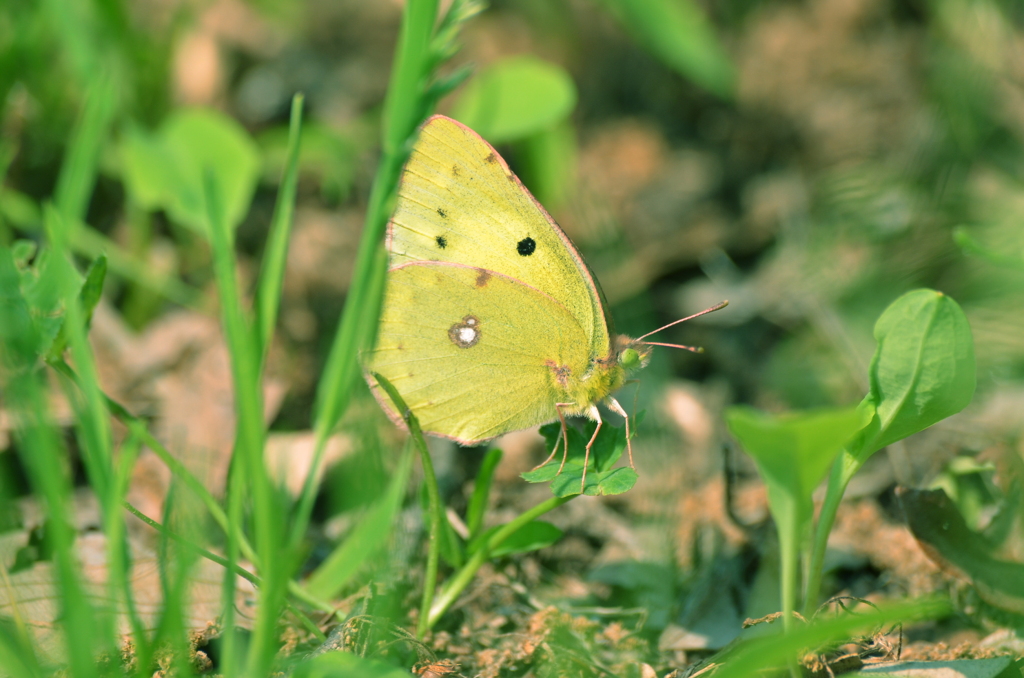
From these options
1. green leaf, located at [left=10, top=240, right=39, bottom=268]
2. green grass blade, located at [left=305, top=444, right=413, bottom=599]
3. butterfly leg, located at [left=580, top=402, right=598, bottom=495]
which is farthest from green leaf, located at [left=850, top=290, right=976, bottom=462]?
green leaf, located at [left=10, top=240, right=39, bottom=268]

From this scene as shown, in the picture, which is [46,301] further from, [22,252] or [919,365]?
[919,365]

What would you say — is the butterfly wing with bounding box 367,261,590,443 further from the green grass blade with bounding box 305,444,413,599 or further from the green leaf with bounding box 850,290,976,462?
the green leaf with bounding box 850,290,976,462

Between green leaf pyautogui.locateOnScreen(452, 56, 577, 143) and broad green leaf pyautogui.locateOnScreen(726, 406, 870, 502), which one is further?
green leaf pyautogui.locateOnScreen(452, 56, 577, 143)

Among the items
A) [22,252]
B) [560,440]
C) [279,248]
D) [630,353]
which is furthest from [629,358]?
[22,252]

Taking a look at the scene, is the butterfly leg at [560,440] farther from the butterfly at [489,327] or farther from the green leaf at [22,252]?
the green leaf at [22,252]

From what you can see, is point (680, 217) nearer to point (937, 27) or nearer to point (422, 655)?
point (937, 27)

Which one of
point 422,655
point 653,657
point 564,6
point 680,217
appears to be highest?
point 564,6

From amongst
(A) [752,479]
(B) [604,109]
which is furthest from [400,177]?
(B) [604,109]
